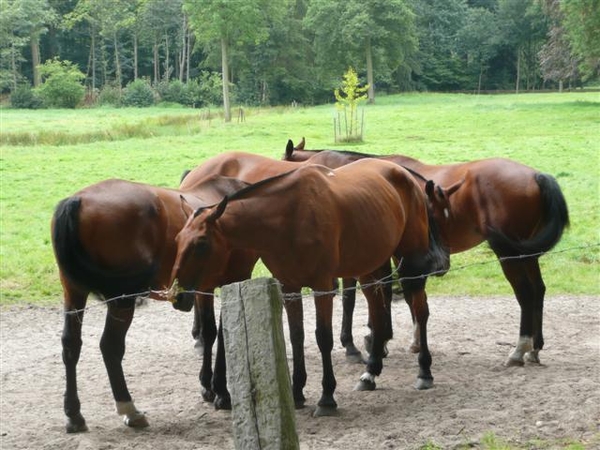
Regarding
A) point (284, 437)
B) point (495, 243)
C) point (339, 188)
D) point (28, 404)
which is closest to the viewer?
point (284, 437)

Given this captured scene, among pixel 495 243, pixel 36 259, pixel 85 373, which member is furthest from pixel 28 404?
pixel 36 259

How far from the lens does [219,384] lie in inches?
280

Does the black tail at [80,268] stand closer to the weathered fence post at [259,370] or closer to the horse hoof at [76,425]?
the horse hoof at [76,425]

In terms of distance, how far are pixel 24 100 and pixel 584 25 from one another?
48844 millimetres

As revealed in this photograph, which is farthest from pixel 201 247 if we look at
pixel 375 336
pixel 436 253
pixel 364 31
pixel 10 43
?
pixel 10 43

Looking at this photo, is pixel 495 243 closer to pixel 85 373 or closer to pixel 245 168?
pixel 245 168

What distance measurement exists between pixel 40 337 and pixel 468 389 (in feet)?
17.6

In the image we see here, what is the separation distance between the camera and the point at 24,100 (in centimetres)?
7231

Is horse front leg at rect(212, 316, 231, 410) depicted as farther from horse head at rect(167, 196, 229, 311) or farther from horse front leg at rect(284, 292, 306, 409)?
horse head at rect(167, 196, 229, 311)

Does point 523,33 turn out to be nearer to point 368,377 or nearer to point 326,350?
point 368,377

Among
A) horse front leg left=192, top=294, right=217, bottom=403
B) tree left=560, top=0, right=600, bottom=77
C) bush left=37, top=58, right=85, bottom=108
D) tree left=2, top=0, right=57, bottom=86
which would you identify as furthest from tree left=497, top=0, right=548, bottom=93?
horse front leg left=192, top=294, right=217, bottom=403

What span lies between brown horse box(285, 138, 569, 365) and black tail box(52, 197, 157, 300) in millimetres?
2168

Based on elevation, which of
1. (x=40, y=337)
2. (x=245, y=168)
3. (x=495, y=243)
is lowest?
(x=40, y=337)

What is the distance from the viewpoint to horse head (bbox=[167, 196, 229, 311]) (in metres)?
5.82
